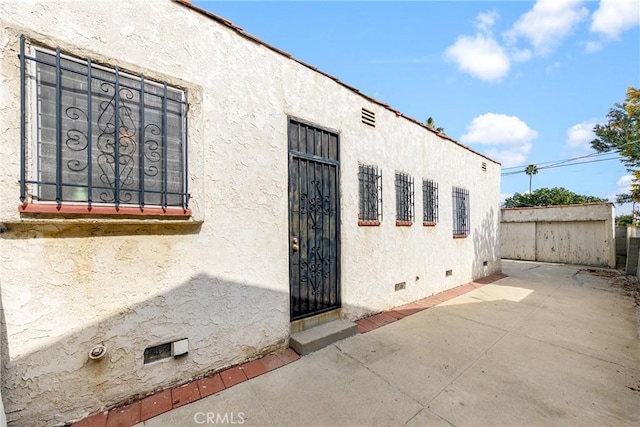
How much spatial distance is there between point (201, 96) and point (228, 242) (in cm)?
155

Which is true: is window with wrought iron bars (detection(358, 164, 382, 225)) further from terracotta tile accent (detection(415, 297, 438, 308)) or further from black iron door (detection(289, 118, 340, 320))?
terracotta tile accent (detection(415, 297, 438, 308))

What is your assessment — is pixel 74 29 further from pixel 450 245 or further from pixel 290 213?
pixel 450 245

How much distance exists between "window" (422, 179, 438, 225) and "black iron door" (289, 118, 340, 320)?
107 inches

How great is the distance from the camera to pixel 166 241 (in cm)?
235

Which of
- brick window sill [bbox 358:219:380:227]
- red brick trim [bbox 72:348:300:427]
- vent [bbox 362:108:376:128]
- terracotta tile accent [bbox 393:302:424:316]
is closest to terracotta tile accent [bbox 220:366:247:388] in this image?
red brick trim [bbox 72:348:300:427]

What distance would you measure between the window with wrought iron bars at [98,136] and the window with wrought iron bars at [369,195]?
2.72 m

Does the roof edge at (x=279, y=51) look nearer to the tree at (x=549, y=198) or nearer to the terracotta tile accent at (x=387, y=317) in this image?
the terracotta tile accent at (x=387, y=317)

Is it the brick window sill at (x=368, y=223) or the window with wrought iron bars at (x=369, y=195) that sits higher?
the window with wrought iron bars at (x=369, y=195)

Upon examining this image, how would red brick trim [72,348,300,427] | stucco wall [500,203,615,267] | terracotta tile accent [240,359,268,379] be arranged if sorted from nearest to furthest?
1. red brick trim [72,348,300,427]
2. terracotta tile accent [240,359,268,379]
3. stucco wall [500,203,615,267]

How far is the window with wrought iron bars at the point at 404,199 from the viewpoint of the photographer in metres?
4.91

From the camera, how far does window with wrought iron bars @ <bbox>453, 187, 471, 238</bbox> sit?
652 cm

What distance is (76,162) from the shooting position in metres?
2.04

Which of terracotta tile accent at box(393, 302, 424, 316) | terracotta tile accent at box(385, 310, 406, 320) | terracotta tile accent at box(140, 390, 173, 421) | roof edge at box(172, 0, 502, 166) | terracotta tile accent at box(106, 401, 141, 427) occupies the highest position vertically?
roof edge at box(172, 0, 502, 166)

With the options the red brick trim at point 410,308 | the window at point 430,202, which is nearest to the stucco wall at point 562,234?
the red brick trim at point 410,308
